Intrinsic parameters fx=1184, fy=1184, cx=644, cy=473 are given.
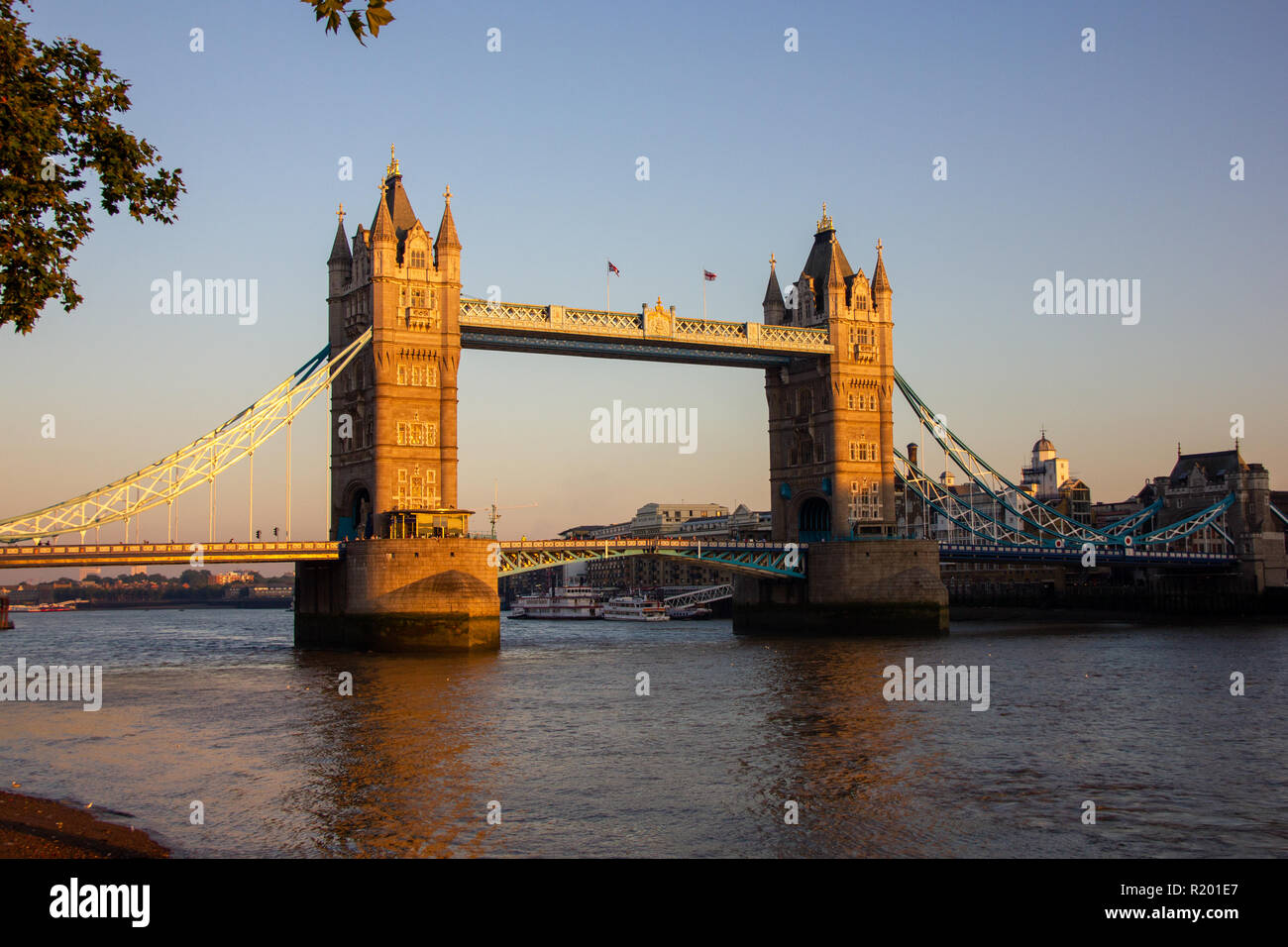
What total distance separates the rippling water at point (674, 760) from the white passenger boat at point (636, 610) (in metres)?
70.7

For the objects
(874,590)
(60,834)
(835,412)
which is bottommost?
(60,834)

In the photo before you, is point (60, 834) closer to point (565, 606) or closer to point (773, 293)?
point (773, 293)

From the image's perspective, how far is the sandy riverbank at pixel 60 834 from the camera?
17656 millimetres

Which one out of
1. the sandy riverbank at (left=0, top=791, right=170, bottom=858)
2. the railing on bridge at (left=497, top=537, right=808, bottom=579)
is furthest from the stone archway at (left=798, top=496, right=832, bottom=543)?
the sandy riverbank at (left=0, top=791, right=170, bottom=858)

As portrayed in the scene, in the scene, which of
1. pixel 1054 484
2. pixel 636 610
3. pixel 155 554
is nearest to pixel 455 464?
pixel 155 554

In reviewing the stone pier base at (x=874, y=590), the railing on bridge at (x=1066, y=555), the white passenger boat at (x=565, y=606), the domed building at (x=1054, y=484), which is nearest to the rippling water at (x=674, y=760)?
the stone pier base at (x=874, y=590)

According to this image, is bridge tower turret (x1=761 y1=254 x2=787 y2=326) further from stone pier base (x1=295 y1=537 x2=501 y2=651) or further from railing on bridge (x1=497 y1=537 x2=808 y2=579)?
stone pier base (x1=295 y1=537 x2=501 y2=651)

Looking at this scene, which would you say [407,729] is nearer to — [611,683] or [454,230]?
[611,683]

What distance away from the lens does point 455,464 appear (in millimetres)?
66500

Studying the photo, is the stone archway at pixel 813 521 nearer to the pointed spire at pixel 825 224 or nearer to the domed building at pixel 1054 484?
the pointed spire at pixel 825 224

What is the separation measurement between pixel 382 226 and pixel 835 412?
107ft

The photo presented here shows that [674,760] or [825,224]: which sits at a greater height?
[825,224]
